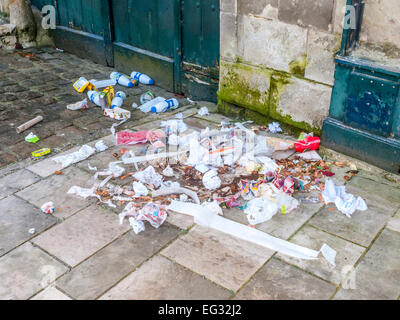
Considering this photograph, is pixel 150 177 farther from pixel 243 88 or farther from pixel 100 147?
pixel 243 88

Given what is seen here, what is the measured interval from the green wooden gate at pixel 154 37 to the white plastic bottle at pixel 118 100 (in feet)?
2.40

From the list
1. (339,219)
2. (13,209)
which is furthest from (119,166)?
(339,219)

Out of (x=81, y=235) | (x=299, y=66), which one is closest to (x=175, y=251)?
(x=81, y=235)

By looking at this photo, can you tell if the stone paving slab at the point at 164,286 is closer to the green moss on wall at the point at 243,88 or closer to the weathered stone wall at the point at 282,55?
the weathered stone wall at the point at 282,55

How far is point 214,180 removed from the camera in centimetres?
417

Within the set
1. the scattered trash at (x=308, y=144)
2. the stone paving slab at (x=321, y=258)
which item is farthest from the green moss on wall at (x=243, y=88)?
the stone paving slab at (x=321, y=258)

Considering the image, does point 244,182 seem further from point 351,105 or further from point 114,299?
point 114,299

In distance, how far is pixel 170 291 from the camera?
304cm

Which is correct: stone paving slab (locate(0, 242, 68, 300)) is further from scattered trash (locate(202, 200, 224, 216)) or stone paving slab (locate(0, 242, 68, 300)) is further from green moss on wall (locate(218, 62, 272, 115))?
green moss on wall (locate(218, 62, 272, 115))

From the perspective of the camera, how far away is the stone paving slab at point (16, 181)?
4.14 m

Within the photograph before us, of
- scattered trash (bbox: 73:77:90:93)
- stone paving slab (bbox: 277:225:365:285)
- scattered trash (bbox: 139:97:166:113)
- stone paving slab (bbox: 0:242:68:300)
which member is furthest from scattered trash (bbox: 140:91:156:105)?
stone paving slab (bbox: 277:225:365:285)

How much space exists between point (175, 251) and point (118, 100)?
10.0ft

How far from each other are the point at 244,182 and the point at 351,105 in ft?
4.26
